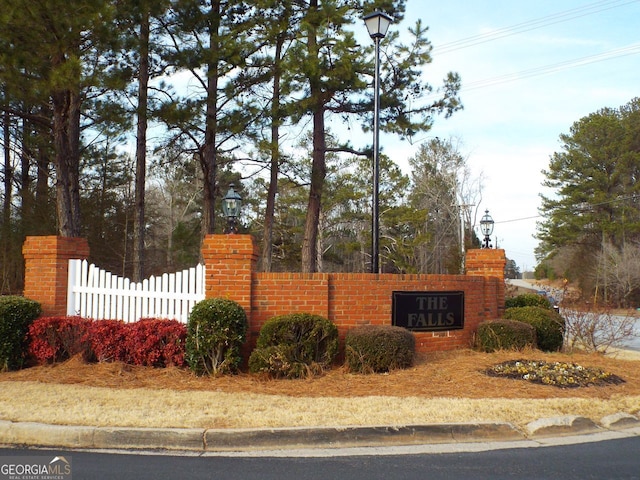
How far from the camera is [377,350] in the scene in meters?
8.34

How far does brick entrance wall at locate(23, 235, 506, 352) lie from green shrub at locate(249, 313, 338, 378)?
503 millimetres

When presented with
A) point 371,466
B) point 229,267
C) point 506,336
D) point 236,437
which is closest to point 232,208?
point 229,267

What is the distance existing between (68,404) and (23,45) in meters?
8.90

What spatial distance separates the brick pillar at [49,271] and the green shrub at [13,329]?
20.3 inches

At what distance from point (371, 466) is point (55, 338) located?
6.11 metres

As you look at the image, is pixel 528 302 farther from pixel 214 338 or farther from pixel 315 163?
pixel 315 163

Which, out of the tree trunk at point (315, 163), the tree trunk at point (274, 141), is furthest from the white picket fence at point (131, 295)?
the tree trunk at point (315, 163)

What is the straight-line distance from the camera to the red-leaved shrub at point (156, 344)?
27.5ft

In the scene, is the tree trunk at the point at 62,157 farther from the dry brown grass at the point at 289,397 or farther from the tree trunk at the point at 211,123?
the dry brown grass at the point at 289,397

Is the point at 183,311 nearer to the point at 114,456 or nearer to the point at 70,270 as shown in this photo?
the point at 70,270

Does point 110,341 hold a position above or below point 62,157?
below

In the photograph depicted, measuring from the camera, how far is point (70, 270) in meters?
9.81

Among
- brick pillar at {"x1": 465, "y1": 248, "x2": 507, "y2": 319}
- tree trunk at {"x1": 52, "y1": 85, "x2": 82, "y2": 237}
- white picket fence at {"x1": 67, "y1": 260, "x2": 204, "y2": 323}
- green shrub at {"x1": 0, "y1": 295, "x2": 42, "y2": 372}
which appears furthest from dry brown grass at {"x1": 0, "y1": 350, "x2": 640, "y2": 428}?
tree trunk at {"x1": 52, "y1": 85, "x2": 82, "y2": 237}

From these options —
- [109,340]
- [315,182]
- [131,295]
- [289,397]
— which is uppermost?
[315,182]
